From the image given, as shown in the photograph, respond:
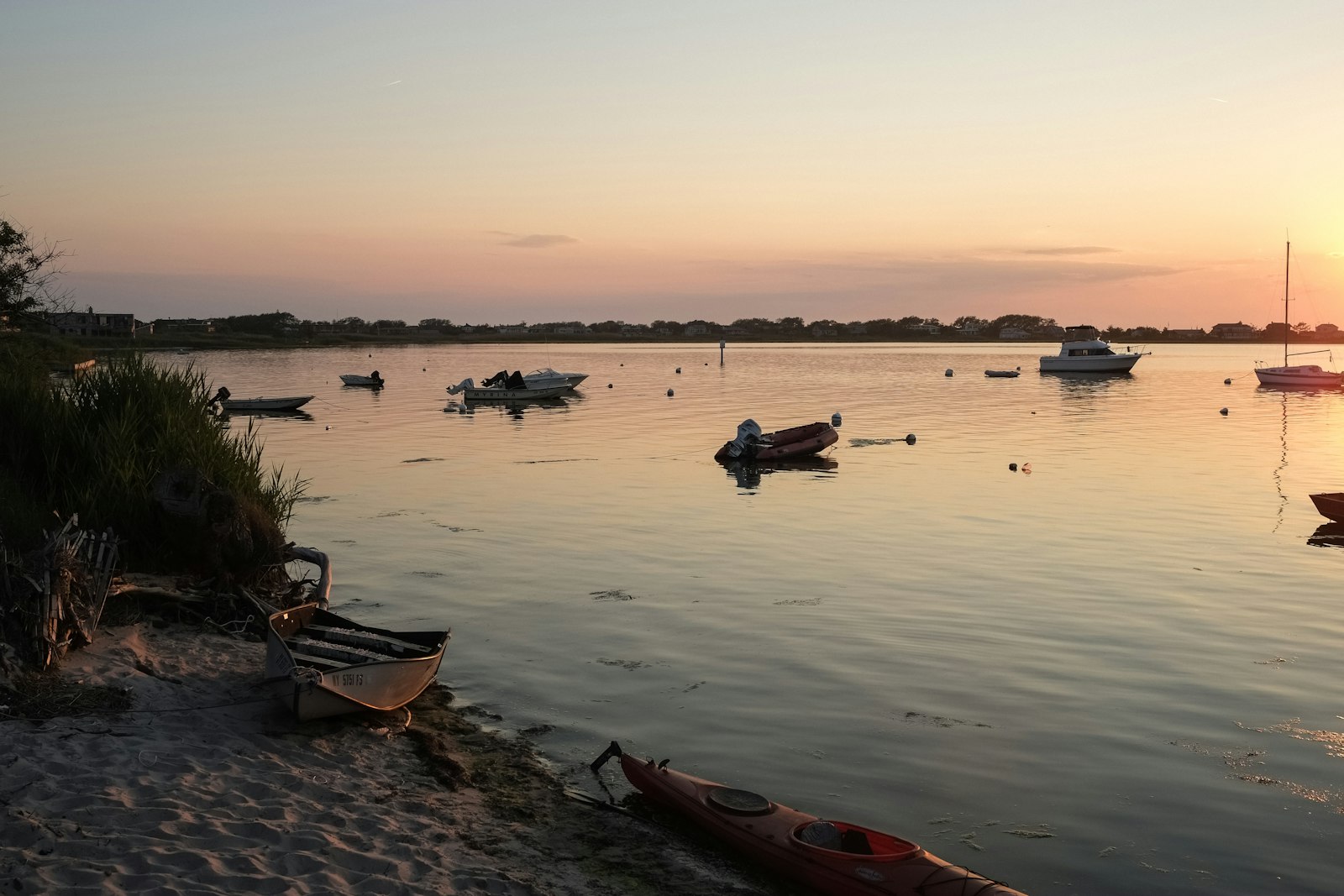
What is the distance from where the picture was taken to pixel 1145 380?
105 metres

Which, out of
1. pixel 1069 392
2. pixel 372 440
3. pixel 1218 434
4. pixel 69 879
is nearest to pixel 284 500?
pixel 69 879

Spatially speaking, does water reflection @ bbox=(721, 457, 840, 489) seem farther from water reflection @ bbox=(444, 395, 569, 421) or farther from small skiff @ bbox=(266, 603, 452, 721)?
water reflection @ bbox=(444, 395, 569, 421)

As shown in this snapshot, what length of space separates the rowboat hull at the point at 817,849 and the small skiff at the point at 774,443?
30151 mm

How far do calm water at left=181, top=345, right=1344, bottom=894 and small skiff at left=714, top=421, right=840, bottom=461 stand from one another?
50.4 inches

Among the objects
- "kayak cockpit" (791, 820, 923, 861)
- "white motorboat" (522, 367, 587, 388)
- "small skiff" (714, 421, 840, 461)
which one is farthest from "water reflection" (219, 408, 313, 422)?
"kayak cockpit" (791, 820, 923, 861)

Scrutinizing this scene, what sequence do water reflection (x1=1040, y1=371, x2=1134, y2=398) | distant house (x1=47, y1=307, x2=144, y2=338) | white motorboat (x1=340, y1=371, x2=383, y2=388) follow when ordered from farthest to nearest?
distant house (x1=47, y1=307, x2=144, y2=338) < white motorboat (x1=340, y1=371, x2=383, y2=388) < water reflection (x1=1040, y1=371, x2=1134, y2=398)

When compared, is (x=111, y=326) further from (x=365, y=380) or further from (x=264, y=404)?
(x=264, y=404)

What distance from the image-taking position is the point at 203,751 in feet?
33.6

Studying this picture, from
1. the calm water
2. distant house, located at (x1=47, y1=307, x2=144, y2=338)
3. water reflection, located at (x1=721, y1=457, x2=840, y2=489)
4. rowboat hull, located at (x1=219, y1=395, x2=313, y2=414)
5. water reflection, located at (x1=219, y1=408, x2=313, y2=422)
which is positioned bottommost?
the calm water

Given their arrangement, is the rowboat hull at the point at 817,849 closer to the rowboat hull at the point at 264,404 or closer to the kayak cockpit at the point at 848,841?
the kayak cockpit at the point at 848,841

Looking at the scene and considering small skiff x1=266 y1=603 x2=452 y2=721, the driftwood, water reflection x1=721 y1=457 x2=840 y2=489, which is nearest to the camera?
the driftwood

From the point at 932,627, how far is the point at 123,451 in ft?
41.5

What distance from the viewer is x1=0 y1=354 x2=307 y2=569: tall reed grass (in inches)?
607

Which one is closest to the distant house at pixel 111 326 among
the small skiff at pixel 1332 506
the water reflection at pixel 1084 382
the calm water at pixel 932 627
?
the water reflection at pixel 1084 382
